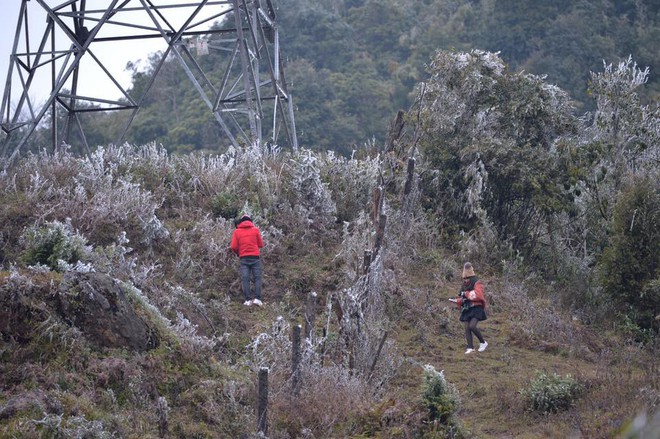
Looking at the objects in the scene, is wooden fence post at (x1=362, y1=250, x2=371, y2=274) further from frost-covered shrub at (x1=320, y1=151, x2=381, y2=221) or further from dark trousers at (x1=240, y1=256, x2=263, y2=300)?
frost-covered shrub at (x1=320, y1=151, x2=381, y2=221)

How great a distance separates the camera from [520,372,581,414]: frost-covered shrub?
10.4 m

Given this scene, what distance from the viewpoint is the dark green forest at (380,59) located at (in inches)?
1442

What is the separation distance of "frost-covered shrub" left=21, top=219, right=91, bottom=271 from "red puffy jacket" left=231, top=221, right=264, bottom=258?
2.13 meters

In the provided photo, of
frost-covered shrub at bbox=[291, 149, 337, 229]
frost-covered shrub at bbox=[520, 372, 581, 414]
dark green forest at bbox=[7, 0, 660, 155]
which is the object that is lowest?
frost-covered shrub at bbox=[520, 372, 581, 414]

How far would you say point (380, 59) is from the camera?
149 feet

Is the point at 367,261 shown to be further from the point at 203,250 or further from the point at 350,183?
the point at 350,183

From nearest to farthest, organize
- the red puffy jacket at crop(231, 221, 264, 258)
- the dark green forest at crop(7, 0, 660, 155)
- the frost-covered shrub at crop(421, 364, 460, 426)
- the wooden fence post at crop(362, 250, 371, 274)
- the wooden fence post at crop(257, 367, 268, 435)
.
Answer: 1. the wooden fence post at crop(257, 367, 268, 435)
2. the frost-covered shrub at crop(421, 364, 460, 426)
3. the wooden fence post at crop(362, 250, 371, 274)
4. the red puffy jacket at crop(231, 221, 264, 258)
5. the dark green forest at crop(7, 0, 660, 155)

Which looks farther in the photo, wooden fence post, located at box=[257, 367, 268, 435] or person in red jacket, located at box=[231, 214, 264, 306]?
person in red jacket, located at box=[231, 214, 264, 306]

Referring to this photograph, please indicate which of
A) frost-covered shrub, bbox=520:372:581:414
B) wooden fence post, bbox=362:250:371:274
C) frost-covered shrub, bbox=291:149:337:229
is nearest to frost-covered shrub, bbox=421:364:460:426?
frost-covered shrub, bbox=520:372:581:414

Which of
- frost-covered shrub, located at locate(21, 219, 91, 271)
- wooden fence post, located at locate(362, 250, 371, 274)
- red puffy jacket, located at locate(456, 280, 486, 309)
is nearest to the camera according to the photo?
wooden fence post, located at locate(362, 250, 371, 274)

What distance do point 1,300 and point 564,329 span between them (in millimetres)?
8601

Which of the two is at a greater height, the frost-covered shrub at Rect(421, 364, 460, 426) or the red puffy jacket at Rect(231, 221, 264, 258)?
the red puffy jacket at Rect(231, 221, 264, 258)

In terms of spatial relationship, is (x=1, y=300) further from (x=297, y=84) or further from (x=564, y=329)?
(x=297, y=84)

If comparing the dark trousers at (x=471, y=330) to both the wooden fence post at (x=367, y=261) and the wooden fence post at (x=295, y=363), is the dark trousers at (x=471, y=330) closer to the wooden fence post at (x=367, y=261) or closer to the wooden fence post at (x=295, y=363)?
the wooden fence post at (x=367, y=261)
